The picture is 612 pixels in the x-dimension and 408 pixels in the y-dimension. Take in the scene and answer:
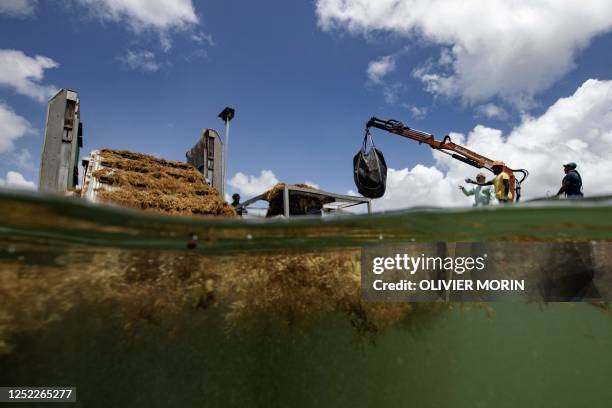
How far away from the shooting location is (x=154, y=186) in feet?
27.9

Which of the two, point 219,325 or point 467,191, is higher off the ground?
point 467,191

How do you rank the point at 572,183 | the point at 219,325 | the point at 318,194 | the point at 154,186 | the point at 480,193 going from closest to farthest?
the point at 154,186, the point at 219,325, the point at 572,183, the point at 480,193, the point at 318,194

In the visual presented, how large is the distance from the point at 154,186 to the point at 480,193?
959cm

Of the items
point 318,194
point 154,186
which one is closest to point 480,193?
point 318,194

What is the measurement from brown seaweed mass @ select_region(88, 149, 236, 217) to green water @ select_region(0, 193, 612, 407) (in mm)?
860

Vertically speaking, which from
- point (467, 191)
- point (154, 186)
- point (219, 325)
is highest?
point (467, 191)

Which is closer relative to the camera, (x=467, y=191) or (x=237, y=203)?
(x=467, y=191)

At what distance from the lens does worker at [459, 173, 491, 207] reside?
10.8 m

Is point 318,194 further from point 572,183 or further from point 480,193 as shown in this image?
point 572,183

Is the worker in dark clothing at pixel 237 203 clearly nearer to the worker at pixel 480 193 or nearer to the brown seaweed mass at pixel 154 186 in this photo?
the brown seaweed mass at pixel 154 186

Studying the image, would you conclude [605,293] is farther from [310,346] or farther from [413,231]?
[310,346]

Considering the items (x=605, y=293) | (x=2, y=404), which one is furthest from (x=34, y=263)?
(x=605, y=293)

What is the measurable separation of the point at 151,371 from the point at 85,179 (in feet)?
15.7

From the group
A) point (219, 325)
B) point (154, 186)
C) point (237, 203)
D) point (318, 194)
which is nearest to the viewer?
point (154, 186)
